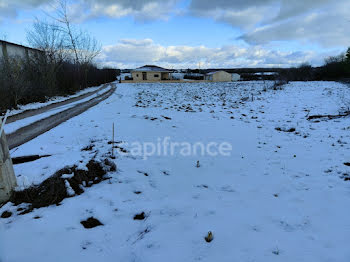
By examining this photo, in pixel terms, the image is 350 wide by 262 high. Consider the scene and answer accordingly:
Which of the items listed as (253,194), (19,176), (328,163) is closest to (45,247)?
(19,176)

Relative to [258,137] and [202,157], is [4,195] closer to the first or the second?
[202,157]

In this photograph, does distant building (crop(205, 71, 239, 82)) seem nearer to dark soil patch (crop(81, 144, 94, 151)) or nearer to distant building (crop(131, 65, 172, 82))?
distant building (crop(131, 65, 172, 82))

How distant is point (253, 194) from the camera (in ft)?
10.1

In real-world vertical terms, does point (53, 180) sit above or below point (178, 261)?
above

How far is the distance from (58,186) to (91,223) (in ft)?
3.24

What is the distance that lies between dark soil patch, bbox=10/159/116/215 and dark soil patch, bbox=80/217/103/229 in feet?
2.01

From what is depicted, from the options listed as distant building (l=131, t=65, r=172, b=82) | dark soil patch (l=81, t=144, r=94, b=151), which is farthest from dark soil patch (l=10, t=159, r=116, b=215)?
distant building (l=131, t=65, r=172, b=82)

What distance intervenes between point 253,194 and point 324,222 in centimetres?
90

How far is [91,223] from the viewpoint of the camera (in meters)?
2.42

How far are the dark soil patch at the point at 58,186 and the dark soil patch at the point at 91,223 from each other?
61cm

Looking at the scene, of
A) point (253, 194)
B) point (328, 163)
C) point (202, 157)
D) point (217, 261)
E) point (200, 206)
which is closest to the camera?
point (217, 261)

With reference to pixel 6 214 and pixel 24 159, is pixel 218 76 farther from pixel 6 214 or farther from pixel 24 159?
pixel 6 214

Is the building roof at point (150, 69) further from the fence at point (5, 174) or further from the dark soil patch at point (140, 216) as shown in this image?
the dark soil patch at point (140, 216)

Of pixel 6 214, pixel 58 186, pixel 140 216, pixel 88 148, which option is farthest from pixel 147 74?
pixel 140 216
